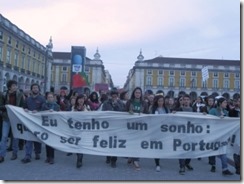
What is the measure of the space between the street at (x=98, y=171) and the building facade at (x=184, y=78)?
83.4 metres

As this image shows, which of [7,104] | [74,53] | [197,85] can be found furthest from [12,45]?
[197,85]

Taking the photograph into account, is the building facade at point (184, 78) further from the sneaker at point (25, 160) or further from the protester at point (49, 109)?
the sneaker at point (25, 160)

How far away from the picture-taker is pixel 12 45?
2013 inches

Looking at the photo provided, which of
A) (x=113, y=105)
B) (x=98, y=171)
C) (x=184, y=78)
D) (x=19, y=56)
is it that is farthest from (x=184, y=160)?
(x=184, y=78)

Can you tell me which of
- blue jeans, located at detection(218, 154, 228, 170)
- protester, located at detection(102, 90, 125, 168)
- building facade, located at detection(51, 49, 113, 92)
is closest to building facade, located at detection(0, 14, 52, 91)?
building facade, located at detection(51, 49, 113, 92)

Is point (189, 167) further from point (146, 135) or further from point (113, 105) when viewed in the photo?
point (113, 105)

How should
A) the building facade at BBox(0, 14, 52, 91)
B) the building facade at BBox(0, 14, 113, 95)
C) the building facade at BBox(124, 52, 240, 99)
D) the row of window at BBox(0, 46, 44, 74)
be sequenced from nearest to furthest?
the building facade at BBox(0, 14, 113, 95), the building facade at BBox(0, 14, 52, 91), the row of window at BBox(0, 46, 44, 74), the building facade at BBox(124, 52, 240, 99)

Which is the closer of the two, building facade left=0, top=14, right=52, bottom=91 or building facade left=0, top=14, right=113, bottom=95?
building facade left=0, top=14, right=113, bottom=95

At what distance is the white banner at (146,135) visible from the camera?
22.0 feet

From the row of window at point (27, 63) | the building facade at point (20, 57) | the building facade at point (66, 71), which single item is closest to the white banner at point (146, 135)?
the building facade at point (20, 57)

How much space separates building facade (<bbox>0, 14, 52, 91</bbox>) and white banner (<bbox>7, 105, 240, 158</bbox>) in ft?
112

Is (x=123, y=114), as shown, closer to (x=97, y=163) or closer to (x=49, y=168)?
(x=97, y=163)

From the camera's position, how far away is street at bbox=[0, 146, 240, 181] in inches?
229

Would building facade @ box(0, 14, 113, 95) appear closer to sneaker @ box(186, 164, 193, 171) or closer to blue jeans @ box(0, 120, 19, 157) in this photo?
blue jeans @ box(0, 120, 19, 157)
